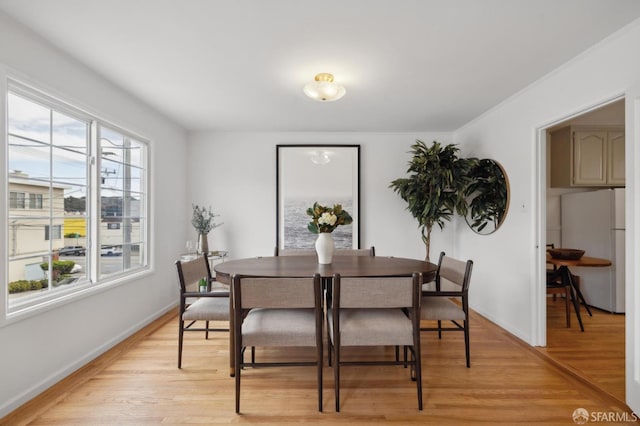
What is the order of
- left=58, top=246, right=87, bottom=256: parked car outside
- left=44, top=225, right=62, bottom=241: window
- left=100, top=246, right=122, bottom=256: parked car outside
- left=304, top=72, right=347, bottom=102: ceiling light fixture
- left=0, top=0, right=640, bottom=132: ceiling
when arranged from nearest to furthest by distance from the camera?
left=0, top=0, right=640, bottom=132: ceiling
left=44, top=225, right=62, bottom=241: window
left=58, top=246, right=87, bottom=256: parked car outside
left=304, top=72, right=347, bottom=102: ceiling light fixture
left=100, top=246, right=122, bottom=256: parked car outside

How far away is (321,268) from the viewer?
8.23 ft

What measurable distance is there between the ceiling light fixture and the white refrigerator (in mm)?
3569

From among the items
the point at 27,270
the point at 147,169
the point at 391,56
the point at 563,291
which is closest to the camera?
the point at 27,270

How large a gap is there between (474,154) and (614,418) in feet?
9.69

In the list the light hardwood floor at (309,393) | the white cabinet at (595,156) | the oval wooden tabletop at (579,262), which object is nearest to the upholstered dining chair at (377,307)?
the light hardwood floor at (309,393)

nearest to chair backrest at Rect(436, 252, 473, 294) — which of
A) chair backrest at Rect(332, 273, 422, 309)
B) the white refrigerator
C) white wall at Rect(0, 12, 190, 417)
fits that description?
chair backrest at Rect(332, 273, 422, 309)

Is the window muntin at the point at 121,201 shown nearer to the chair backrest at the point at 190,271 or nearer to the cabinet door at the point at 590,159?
the chair backrest at the point at 190,271

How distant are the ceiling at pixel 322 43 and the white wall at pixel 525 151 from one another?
0.52 feet

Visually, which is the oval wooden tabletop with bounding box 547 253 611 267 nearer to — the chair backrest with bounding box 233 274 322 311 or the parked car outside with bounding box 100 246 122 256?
the chair backrest with bounding box 233 274 322 311

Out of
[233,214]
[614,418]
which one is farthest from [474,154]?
[233,214]

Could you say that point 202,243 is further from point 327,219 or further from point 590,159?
point 590,159

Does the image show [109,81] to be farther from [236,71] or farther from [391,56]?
[391,56]

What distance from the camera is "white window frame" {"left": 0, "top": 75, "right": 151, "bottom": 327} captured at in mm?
1858

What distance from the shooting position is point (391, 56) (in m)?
2.36
